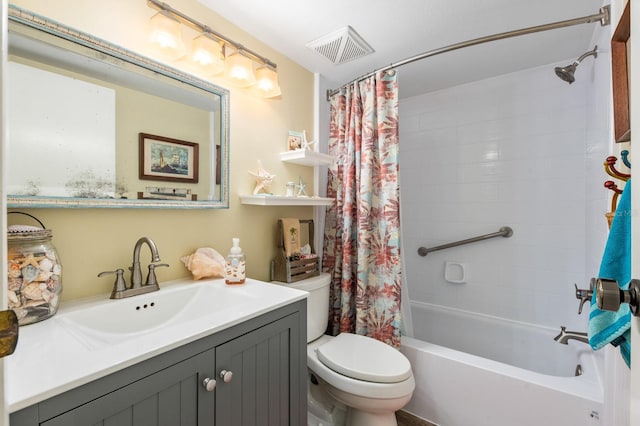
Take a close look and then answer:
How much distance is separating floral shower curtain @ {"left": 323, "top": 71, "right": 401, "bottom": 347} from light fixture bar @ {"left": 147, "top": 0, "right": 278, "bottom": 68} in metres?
0.64

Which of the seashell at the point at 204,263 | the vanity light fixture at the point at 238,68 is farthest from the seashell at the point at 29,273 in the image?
the vanity light fixture at the point at 238,68

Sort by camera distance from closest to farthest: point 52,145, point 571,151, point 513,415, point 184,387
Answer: point 184,387, point 52,145, point 513,415, point 571,151

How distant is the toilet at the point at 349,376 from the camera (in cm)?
128

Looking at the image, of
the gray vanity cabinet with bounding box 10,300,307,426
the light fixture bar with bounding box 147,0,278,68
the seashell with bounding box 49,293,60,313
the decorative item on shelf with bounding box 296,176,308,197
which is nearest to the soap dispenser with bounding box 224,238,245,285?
the gray vanity cabinet with bounding box 10,300,307,426

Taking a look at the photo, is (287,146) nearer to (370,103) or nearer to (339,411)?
(370,103)

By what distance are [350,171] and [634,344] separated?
1530mm

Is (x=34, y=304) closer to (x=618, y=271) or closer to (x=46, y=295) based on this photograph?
(x=46, y=295)

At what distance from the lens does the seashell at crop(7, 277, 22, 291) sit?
78cm

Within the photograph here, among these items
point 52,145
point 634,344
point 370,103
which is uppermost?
point 370,103

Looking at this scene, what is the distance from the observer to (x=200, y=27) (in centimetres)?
129

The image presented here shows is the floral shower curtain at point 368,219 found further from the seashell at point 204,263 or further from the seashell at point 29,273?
the seashell at point 29,273

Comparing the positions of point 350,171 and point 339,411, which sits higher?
point 350,171

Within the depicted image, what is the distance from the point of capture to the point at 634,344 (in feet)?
1.58

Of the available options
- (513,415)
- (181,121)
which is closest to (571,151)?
(513,415)
